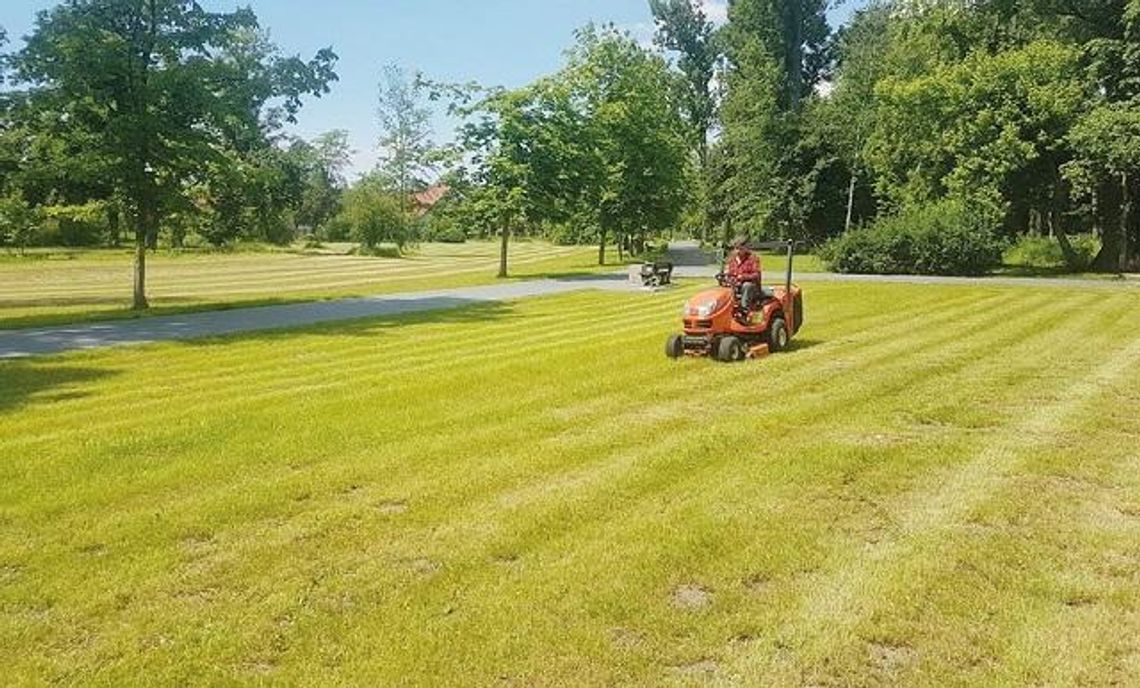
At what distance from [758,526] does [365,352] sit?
8956 mm

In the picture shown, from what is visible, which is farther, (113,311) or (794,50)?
(794,50)

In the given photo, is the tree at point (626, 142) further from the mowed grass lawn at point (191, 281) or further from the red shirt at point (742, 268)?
the red shirt at point (742, 268)

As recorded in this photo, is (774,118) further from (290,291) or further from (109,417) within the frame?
(109,417)

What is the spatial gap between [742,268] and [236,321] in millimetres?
11231

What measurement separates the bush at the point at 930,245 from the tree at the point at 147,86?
813 inches

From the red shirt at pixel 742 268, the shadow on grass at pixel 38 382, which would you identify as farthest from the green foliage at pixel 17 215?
the red shirt at pixel 742 268

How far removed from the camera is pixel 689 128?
201 feet

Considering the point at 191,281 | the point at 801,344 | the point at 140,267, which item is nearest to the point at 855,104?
the point at 191,281

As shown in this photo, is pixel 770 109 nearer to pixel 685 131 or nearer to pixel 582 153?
pixel 685 131

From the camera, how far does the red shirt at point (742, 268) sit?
11.8m

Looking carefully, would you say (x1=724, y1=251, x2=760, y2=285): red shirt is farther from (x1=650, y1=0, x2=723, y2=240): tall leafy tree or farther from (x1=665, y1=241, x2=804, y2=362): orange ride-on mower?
(x1=650, y1=0, x2=723, y2=240): tall leafy tree

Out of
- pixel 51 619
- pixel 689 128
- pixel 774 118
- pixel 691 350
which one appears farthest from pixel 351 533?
pixel 689 128

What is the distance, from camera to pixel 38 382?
10.8 meters

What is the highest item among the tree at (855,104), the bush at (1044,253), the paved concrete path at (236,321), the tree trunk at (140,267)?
the tree at (855,104)
